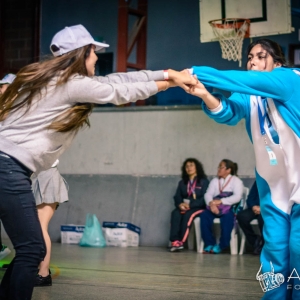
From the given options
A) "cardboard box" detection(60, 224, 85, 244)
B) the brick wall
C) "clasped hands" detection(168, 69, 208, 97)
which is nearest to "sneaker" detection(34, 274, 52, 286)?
"clasped hands" detection(168, 69, 208, 97)

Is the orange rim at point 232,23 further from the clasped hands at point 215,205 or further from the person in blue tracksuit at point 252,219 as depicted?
the clasped hands at point 215,205

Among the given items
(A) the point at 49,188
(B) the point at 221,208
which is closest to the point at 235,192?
(B) the point at 221,208

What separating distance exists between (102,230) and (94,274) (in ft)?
12.0

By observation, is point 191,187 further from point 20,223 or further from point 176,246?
point 20,223

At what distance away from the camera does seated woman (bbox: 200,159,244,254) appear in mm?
8625

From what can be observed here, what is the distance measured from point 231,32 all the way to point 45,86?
6532mm

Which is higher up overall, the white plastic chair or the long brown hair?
the long brown hair

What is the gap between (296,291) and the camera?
336 cm

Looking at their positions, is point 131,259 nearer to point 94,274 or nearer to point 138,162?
point 94,274

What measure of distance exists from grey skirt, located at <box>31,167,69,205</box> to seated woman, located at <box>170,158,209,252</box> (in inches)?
152

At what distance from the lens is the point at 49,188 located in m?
5.02

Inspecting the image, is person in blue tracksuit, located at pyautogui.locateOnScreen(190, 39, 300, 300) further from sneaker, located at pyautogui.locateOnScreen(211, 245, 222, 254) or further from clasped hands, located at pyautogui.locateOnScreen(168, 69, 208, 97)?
sneaker, located at pyautogui.locateOnScreen(211, 245, 222, 254)

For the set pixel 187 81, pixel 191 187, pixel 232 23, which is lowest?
pixel 191 187

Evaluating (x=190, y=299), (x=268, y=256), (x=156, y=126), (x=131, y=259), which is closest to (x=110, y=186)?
(x=156, y=126)
